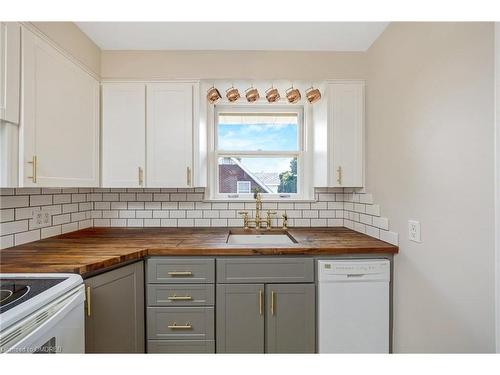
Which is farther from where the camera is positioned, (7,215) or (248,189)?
(248,189)

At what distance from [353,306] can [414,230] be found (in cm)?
61

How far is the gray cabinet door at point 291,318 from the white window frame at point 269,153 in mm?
935

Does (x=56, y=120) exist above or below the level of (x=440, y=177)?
above

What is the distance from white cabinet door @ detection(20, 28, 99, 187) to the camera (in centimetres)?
129

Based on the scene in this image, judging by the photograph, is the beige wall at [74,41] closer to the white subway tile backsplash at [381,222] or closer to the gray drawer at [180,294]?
the gray drawer at [180,294]

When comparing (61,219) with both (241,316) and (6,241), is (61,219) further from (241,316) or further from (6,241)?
(241,316)

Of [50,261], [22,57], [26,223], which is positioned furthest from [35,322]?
[22,57]

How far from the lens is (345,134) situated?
196cm

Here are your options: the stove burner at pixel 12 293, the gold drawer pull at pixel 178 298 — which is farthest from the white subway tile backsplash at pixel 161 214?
the stove burner at pixel 12 293

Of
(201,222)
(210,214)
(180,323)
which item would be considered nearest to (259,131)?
(210,214)

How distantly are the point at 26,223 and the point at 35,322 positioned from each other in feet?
3.59

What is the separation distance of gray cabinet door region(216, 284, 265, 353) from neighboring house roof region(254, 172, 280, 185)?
1.07 metres

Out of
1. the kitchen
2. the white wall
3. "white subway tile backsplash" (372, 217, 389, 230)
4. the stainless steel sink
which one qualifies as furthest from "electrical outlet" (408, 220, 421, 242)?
the stainless steel sink
